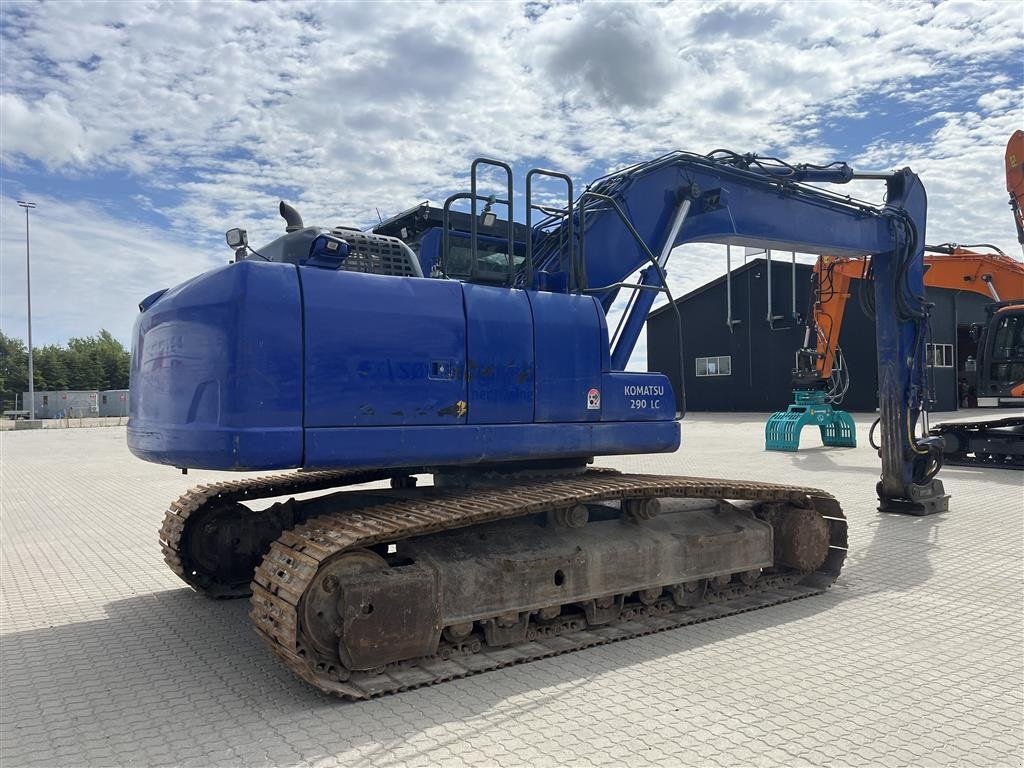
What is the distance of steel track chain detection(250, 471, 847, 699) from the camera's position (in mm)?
4146

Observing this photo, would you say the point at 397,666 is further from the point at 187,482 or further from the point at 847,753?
the point at 187,482

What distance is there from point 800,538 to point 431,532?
3.32 metres

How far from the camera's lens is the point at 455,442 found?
4.83 metres

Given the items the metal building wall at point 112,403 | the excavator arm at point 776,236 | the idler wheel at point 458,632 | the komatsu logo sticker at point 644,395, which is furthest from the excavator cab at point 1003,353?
the metal building wall at point 112,403

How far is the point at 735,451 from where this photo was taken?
18078 millimetres

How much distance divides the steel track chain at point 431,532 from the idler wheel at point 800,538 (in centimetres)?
38

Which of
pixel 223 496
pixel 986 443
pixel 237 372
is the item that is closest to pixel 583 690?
pixel 237 372

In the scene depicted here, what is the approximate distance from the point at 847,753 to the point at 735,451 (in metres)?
15.0

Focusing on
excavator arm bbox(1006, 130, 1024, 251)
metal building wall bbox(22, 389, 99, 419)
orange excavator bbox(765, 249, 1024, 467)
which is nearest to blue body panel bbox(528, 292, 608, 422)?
orange excavator bbox(765, 249, 1024, 467)

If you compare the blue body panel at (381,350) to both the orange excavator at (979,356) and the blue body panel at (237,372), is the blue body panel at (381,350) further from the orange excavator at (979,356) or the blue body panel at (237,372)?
the orange excavator at (979,356)

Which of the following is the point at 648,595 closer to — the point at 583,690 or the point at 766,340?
the point at 583,690

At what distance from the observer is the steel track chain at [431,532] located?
4.15 meters

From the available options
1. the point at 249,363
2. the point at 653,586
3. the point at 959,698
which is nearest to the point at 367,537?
the point at 249,363

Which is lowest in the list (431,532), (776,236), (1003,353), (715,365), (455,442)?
(431,532)
